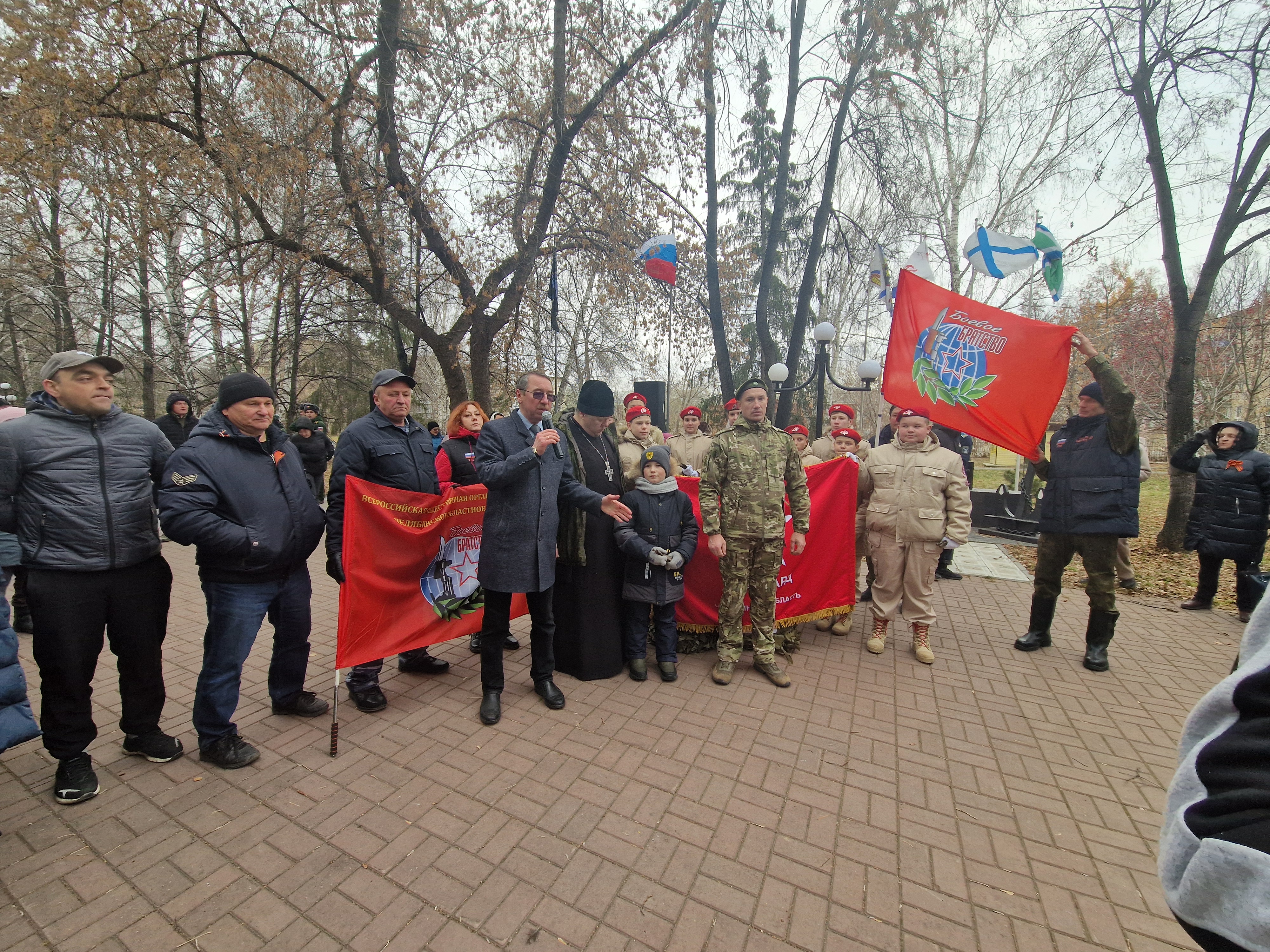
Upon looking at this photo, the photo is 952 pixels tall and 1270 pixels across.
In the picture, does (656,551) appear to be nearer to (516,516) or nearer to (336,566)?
(516,516)

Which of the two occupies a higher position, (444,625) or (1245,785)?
(1245,785)

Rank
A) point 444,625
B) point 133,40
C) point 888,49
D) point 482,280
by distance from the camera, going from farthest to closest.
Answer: point 482,280 < point 888,49 < point 133,40 < point 444,625

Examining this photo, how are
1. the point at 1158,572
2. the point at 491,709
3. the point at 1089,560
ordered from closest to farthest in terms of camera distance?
the point at 491,709 < the point at 1089,560 < the point at 1158,572

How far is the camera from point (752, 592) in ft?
13.4

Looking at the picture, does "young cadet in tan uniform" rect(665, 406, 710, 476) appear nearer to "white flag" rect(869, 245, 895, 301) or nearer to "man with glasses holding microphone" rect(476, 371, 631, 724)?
"man with glasses holding microphone" rect(476, 371, 631, 724)

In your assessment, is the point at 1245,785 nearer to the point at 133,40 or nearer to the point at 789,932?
the point at 789,932

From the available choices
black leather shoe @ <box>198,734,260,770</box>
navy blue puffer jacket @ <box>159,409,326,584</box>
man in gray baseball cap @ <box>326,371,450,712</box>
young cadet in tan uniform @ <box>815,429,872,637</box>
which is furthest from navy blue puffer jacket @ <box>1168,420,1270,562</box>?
black leather shoe @ <box>198,734,260,770</box>

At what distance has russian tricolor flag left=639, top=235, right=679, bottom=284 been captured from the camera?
880 cm

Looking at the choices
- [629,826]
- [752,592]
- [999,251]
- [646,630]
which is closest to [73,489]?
[629,826]

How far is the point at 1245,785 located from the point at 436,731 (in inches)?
134

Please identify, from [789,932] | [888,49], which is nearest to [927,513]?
[789,932]

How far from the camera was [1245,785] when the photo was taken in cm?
76

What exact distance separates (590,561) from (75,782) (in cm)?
279

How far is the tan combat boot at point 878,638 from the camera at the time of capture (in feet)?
15.2
